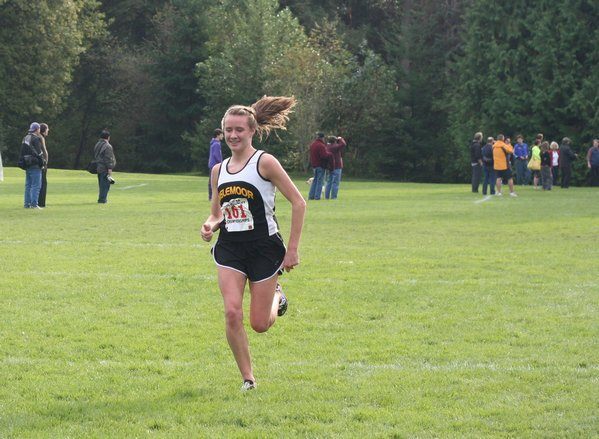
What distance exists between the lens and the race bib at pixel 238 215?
297 inches

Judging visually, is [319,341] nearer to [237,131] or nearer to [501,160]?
[237,131]

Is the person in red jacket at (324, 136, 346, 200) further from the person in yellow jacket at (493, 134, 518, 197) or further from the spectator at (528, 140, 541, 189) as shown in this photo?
the spectator at (528, 140, 541, 189)

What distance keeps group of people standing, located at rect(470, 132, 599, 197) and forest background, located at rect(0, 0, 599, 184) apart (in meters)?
10.9

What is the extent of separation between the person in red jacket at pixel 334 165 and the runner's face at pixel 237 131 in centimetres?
2461

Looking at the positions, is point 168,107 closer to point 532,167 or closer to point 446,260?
point 532,167

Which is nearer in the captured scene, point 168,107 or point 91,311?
point 91,311

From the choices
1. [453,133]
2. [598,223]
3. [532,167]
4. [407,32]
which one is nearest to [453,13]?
[407,32]

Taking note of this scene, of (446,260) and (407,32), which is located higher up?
(407,32)

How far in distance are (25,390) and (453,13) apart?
68.4 m

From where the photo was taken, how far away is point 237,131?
24.7 ft

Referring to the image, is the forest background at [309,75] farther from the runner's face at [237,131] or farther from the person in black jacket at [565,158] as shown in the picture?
the runner's face at [237,131]

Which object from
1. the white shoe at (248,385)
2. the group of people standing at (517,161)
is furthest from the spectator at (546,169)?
the white shoe at (248,385)

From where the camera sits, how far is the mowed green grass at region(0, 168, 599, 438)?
6723mm

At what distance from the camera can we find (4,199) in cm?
3103
